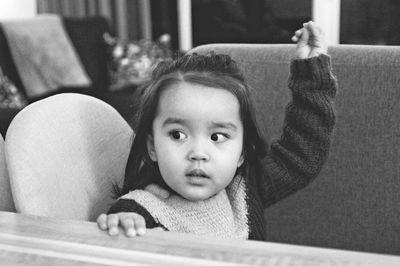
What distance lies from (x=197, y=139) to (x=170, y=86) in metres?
0.13

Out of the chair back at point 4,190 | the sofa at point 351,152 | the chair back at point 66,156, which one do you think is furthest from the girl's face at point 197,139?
the sofa at point 351,152

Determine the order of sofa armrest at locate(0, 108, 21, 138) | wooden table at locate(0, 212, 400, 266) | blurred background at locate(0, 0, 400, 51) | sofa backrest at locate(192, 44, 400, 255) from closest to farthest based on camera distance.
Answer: wooden table at locate(0, 212, 400, 266) → sofa backrest at locate(192, 44, 400, 255) → sofa armrest at locate(0, 108, 21, 138) → blurred background at locate(0, 0, 400, 51)

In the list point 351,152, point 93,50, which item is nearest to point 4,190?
point 351,152

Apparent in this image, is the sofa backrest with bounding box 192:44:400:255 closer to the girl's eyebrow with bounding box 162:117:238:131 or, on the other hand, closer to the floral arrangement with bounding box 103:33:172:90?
the girl's eyebrow with bounding box 162:117:238:131

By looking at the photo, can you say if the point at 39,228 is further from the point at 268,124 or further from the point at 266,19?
the point at 266,19

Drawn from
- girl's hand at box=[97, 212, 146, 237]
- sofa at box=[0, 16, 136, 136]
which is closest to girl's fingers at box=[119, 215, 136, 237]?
girl's hand at box=[97, 212, 146, 237]

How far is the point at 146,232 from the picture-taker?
0.74 m

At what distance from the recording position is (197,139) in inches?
38.5

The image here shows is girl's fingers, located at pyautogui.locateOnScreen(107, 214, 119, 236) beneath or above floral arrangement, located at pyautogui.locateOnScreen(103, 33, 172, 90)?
above

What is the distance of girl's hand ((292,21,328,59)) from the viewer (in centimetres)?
112

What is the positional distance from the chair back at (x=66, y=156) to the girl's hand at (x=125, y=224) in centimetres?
21

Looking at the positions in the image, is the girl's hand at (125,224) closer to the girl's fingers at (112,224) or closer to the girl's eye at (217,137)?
the girl's fingers at (112,224)

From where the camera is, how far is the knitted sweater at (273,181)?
3.47 ft

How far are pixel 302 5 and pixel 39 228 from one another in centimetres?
427
